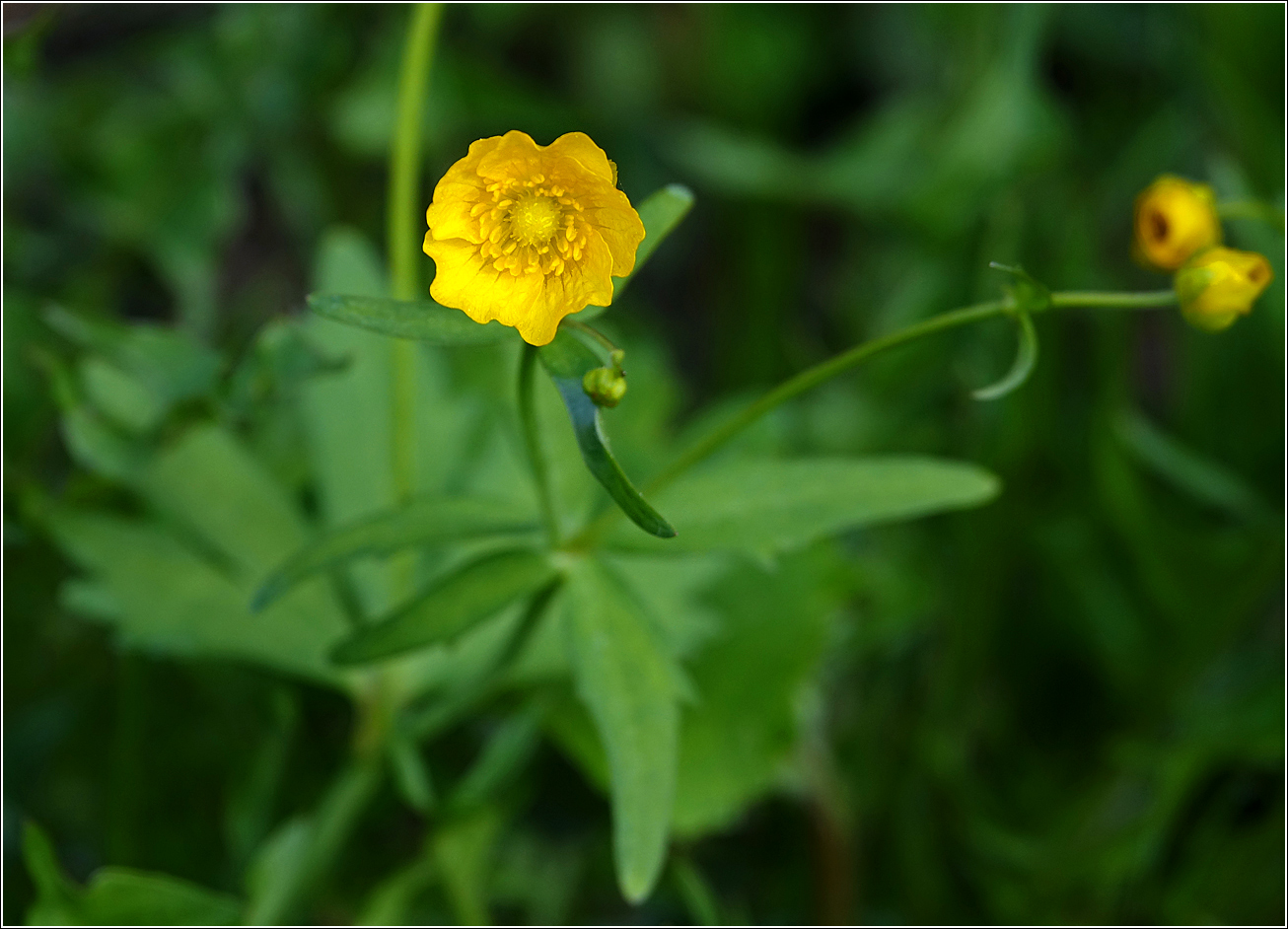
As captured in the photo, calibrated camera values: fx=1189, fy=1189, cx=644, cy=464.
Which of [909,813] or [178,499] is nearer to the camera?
[178,499]

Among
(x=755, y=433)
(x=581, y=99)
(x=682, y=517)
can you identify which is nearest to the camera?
(x=682, y=517)

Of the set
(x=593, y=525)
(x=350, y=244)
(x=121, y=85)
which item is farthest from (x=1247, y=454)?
(x=121, y=85)

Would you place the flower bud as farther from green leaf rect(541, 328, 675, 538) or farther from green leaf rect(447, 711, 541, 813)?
green leaf rect(447, 711, 541, 813)

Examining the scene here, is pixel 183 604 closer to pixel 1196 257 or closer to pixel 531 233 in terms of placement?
pixel 531 233

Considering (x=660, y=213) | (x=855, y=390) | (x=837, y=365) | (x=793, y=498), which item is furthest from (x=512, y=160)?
(x=855, y=390)

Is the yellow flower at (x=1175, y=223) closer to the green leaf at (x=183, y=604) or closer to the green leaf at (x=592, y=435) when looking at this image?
the green leaf at (x=592, y=435)

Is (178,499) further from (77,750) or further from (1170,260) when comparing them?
(1170,260)

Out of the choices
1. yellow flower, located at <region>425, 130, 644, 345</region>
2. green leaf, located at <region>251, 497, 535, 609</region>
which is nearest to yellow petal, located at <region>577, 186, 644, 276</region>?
yellow flower, located at <region>425, 130, 644, 345</region>

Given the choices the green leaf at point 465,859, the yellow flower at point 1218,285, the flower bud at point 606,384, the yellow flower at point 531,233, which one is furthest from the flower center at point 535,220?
the green leaf at point 465,859
